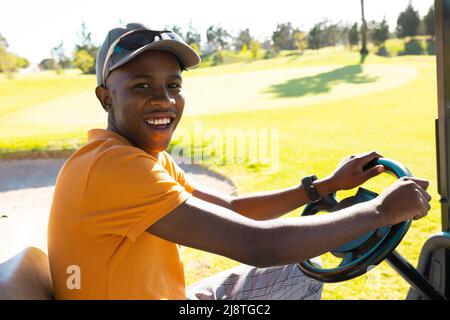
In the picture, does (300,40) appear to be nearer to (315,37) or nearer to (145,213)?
(315,37)

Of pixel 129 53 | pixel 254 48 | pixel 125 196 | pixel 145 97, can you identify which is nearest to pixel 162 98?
pixel 145 97

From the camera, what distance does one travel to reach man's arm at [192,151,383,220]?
164 cm

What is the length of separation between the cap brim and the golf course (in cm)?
10

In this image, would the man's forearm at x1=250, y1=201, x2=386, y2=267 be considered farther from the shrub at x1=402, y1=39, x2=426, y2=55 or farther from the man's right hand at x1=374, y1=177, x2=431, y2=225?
the shrub at x1=402, y1=39, x2=426, y2=55

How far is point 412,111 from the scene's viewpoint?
424 inches

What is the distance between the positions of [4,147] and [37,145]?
603 millimetres

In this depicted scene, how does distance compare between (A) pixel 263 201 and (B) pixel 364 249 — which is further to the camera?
(A) pixel 263 201

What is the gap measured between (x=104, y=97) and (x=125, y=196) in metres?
0.42

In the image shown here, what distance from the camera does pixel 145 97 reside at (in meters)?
1.34

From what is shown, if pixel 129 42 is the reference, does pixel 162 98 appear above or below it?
below

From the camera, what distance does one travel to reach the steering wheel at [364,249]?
126 centimetres

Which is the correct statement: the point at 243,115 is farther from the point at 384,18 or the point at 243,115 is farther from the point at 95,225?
the point at 384,18

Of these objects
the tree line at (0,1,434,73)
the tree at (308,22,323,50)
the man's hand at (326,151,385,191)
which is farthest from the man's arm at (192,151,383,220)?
the tree at (308,22,323,50)

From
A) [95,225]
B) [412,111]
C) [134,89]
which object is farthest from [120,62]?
[412,111]
